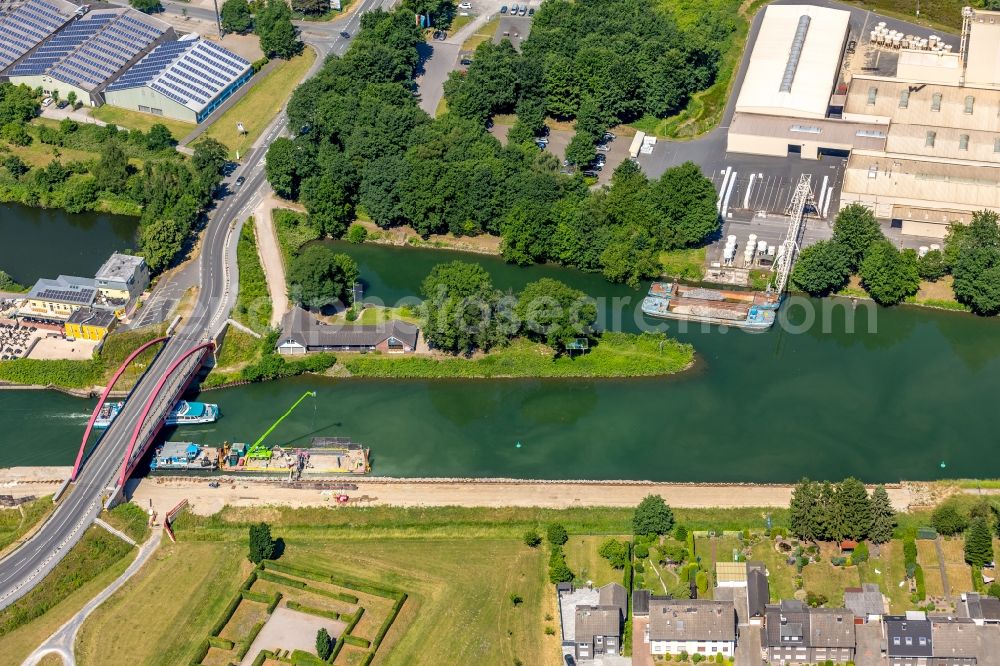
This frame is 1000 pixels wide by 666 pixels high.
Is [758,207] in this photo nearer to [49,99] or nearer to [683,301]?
[683,301]

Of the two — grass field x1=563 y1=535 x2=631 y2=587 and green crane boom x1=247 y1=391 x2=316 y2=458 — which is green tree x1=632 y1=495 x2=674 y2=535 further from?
green crane boom x1=247 y1=391 x2=316 y2=458

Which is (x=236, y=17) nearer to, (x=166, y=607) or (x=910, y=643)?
(x=166, y=607)

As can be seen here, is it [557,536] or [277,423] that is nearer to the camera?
[557,536]

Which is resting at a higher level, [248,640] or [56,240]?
[248,640]

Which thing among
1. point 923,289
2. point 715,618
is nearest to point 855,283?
point 923,289

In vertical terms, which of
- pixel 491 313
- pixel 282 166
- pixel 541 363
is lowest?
pixel 541 363

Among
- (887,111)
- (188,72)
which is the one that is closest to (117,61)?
(188,72)

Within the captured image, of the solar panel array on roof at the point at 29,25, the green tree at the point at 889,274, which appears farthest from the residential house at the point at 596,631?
the solar panel array on roof at the point at 29,25

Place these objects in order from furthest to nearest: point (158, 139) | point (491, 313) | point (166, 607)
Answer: point (158, 139), point (491, 313), point (166, 607)
